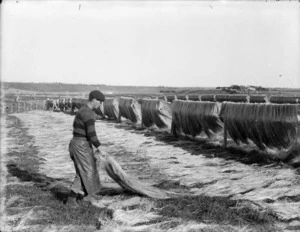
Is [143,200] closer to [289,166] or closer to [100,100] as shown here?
[100,100]

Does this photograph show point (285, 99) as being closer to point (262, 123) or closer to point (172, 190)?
point (262, 123)

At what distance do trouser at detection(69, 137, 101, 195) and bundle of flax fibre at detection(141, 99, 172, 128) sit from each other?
11467 millimetres

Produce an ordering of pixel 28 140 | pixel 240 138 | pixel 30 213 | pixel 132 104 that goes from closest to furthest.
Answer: pixel 30 213 → pixel 240 138 → pixel 28 140 → pixel 132 104

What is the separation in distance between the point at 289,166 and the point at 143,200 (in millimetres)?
3693

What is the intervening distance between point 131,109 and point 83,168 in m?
Result: 15.8

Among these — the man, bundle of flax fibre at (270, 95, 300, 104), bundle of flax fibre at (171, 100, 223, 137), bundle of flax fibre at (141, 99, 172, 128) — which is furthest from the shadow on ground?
bundle of flax fibre at (270, 95, 300, 104)

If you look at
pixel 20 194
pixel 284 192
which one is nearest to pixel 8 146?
pixel 20 194

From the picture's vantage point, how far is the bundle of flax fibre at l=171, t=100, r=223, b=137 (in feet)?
44.1

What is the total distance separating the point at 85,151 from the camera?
661 centimetres

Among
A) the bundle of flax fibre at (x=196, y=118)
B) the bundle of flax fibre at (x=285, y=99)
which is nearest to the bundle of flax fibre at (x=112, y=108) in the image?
the bundle of flax fibre at (x=285, y=99)

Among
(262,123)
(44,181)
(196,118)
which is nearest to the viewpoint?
(44,181)

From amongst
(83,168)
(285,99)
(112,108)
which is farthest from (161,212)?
(112,108)

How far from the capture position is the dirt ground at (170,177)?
5777 millimetres

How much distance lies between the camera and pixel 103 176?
9.09 metres
